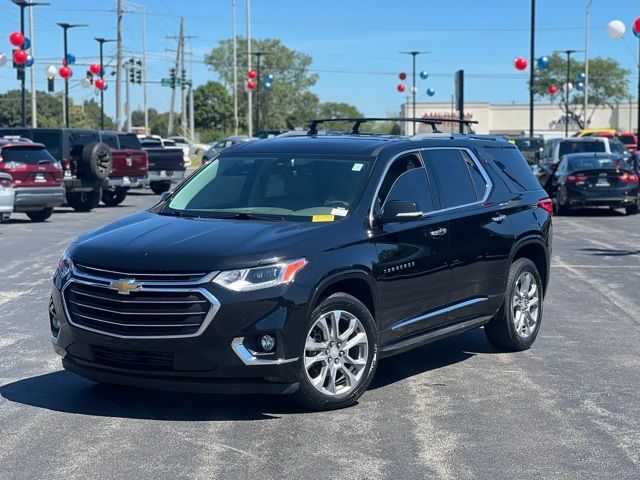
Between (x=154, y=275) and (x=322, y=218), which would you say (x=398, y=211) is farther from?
(x=154, y=275)

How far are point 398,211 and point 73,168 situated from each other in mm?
20536

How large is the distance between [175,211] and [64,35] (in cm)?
5029

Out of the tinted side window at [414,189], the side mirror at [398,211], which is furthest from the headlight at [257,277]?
the tinted side window at [414,189]

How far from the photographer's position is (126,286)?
643 cm

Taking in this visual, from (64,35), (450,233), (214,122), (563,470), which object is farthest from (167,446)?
(214,122)

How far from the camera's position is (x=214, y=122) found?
125875 mm

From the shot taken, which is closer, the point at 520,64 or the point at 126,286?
the point at 126,286

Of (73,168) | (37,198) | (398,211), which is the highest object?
(398,211)

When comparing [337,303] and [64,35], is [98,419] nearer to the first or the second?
[337,303]

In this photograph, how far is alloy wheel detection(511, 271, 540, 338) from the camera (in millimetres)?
9094

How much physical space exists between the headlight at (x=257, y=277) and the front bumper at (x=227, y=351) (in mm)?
45

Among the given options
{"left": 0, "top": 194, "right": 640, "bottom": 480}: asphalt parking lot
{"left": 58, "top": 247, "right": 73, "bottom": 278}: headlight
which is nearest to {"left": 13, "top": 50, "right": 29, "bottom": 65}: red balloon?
{"left": 0, "top": 194, "right": 640, "bottom": 480}: asphalt parking lot

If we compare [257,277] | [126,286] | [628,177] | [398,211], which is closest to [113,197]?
[628,177]

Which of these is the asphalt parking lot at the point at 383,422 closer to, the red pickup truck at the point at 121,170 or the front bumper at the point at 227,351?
the front bumper at the point at 227,351
